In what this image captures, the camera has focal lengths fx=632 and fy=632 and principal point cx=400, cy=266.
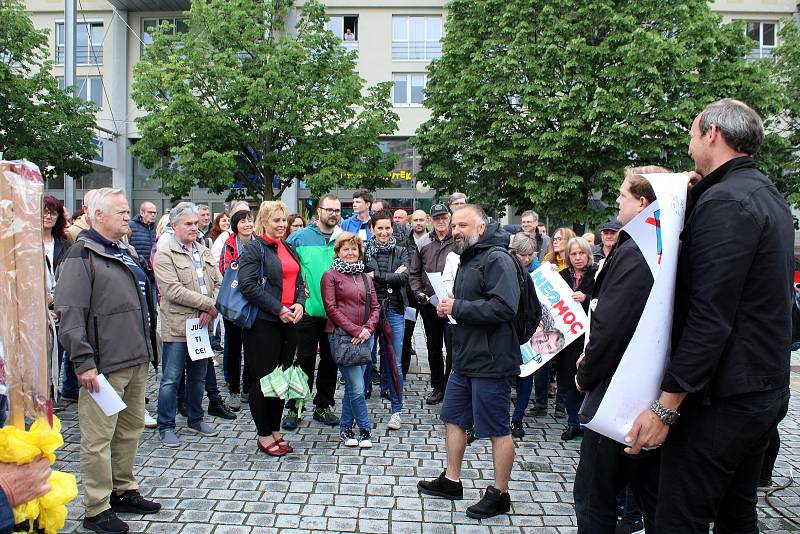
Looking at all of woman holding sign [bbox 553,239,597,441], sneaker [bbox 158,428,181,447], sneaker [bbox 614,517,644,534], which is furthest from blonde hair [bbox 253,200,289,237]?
sneaker [bbox 614,517,644,534]

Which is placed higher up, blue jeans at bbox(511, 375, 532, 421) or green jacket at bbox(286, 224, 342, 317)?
green jacket at bbox(286, 224, 342, 317)

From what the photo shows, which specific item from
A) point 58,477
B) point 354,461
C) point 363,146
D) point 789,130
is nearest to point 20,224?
point 58,477

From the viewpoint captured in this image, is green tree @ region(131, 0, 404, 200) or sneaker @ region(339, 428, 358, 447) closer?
sneaker @ region(339, 428, 358, 447)

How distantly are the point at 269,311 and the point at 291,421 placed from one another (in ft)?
4.44

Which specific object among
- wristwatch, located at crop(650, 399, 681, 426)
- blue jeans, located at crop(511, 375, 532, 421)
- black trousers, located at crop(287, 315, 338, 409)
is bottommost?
blue jeans, located at crop(511, 375, 532, 421)

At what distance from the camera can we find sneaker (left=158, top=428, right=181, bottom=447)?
18.3 feet

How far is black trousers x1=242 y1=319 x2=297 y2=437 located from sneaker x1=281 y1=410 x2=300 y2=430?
52 cm

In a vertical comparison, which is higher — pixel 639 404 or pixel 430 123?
pixel 430 123

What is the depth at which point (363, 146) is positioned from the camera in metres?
23.7

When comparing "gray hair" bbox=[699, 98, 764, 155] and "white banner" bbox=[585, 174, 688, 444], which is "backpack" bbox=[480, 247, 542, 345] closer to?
"white banner" bbox=[585, 174, 688, 444]

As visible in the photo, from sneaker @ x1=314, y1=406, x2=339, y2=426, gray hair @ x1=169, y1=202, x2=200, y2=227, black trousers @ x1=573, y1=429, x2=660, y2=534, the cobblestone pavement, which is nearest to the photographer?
black trousers @ x1=573, y1=429, x2=660, y2=534

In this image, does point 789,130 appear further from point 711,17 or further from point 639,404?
point 639,404

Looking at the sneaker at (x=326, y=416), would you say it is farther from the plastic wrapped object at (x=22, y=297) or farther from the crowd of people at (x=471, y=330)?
the plastic wrapped object at (x=22, y=297)

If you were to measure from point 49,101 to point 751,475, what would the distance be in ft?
80.7
